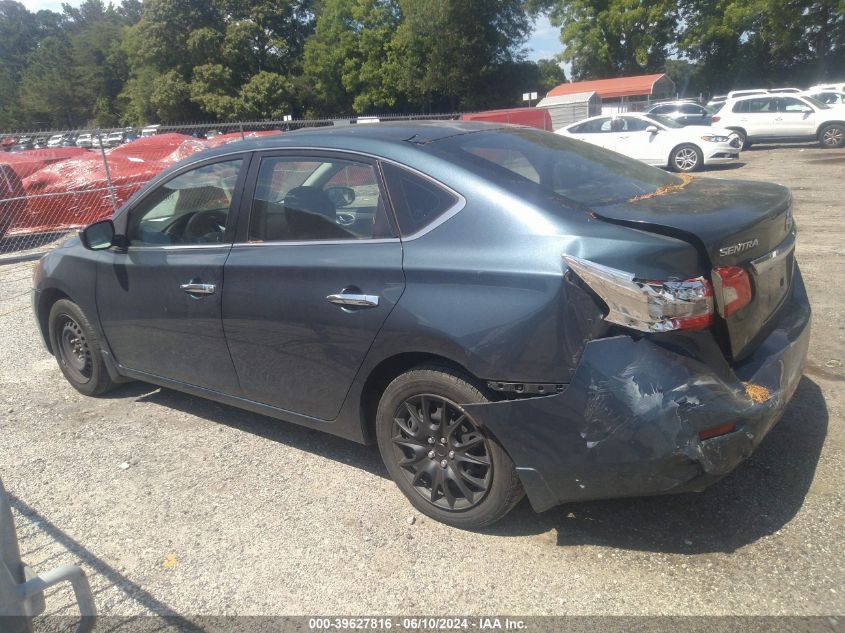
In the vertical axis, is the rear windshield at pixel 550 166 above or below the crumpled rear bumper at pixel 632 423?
above

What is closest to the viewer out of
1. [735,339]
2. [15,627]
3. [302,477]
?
[15,627]

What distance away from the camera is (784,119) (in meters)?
22.0

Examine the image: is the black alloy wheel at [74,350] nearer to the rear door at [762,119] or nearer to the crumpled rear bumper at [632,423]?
the crumpled rear bumper at [632,423]

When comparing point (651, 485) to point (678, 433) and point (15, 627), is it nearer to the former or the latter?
point (678, 433)

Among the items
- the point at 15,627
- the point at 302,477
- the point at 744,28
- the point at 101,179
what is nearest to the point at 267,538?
the point at 302,477

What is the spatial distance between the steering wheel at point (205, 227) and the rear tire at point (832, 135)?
2221cm

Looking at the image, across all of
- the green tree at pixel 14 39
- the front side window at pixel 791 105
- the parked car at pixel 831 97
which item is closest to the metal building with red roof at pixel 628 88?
the parked car at pixel 831 97

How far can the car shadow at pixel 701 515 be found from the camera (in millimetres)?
2920

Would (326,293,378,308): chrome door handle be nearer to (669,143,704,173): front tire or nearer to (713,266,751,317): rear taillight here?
(713,266,751,317): rear taillight

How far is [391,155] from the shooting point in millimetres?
3229

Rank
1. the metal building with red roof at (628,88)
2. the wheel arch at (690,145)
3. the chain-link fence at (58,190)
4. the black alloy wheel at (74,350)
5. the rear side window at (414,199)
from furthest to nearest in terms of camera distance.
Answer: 1. the metal building with red roof at (628,88)
2. the wheel arch at (690,145)
3. the chain-link fence at (58,190)
4. the black alloy wheel at (74,350)
5. the rear side window at (414,199)

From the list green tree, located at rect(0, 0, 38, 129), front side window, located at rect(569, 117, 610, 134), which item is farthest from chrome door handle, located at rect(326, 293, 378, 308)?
green tree, located at rect(0, 0, 38, 129)

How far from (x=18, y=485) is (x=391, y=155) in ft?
9.14

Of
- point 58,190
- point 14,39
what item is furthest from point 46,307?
point 14,39
